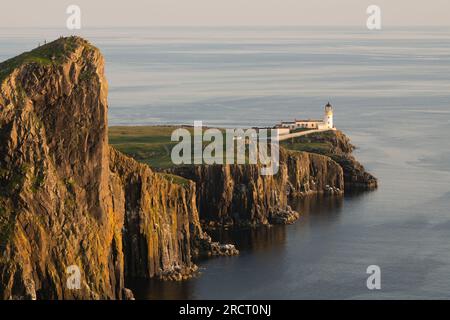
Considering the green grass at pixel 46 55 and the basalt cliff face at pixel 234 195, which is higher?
the green grass at pixel 46 55

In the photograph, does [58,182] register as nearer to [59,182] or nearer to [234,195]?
[59,182]

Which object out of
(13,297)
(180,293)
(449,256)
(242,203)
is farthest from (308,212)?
(13,297)

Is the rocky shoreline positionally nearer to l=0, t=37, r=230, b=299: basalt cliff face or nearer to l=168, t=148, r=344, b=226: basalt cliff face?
l=0, t=37, r=230, b=299: basalt cliff face

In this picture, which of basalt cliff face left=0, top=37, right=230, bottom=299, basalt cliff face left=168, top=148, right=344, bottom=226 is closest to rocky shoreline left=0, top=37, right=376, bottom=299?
basalt cliff face left=0, top=37, right=230, bottom=299

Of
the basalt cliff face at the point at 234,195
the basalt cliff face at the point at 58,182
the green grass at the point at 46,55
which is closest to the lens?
the basalt cliff face at the point at 58,182

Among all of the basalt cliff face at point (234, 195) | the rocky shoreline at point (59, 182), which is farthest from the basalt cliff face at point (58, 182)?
the basalt cliff face at point (234, 195)

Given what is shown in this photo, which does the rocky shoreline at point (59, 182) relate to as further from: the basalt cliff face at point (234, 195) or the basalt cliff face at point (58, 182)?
the basalt cliff face at point (234, 195)

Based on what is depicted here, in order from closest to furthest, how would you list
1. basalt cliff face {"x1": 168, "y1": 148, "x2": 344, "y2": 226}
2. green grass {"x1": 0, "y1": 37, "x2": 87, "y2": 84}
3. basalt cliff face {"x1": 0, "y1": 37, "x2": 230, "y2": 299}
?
basalt cliff face {"x1": 0, "y1": 37, "x2": 230, "y2": 299} < green grass {"x1": 0, "y1": 37, "x2": 87, "y2": 84} < basalt cliff face {"x1": 168, "y1": 148, "x2": 344, "y2": 226}

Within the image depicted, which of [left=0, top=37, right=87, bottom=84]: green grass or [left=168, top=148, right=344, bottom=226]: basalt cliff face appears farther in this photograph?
[left=168, top=148, right=344, bottom=226]: basalt cliff face
